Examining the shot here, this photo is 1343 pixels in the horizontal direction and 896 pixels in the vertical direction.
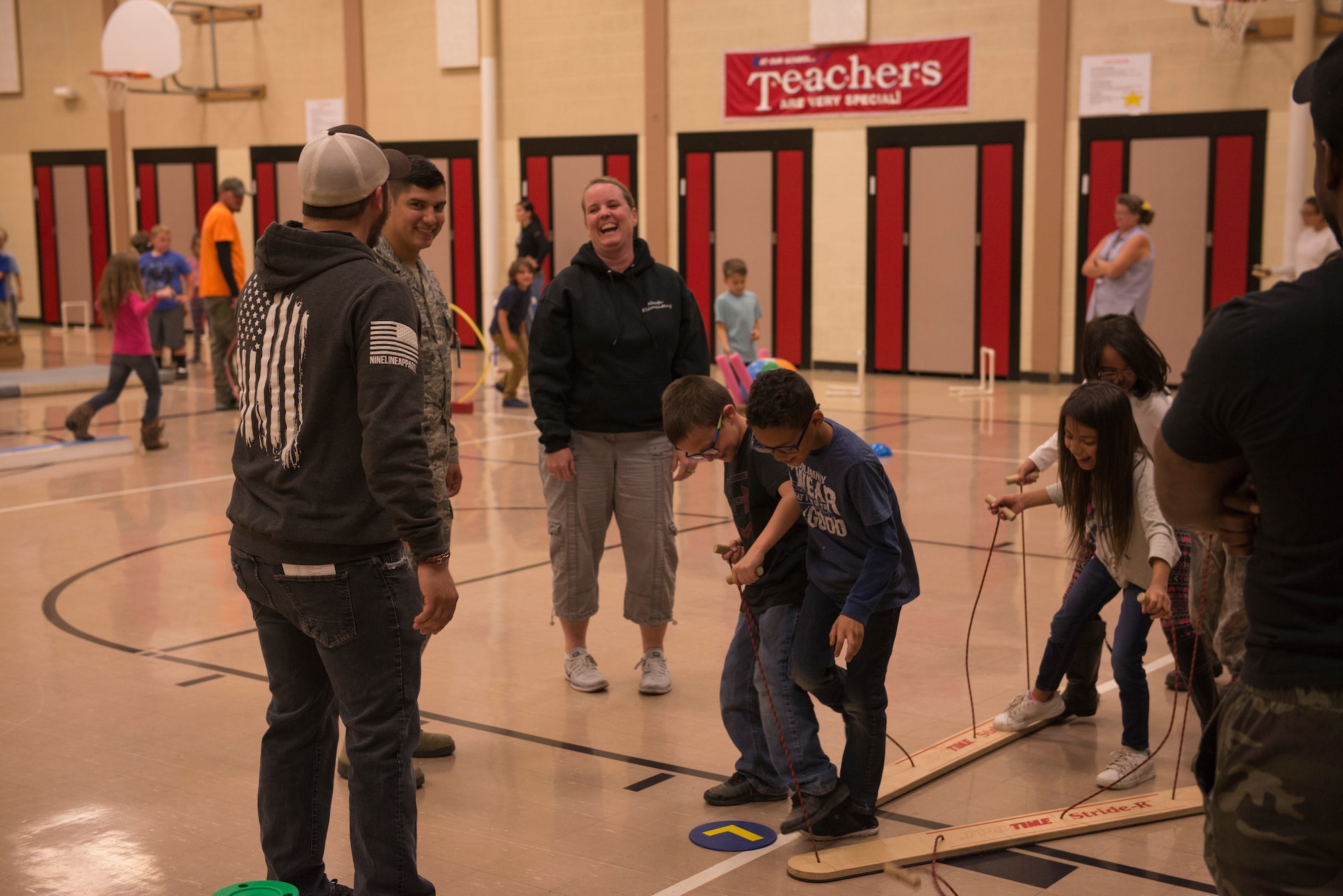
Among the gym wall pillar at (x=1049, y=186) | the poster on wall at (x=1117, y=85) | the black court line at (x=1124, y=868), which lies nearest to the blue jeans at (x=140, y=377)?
the black court line at (x=1124, y=868)

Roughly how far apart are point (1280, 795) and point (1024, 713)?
272 centimetres

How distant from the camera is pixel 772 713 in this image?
360cm

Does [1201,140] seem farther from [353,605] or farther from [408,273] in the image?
[353,605]

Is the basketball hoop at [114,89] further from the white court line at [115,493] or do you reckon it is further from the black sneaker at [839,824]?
the black sneaker at [839,824]

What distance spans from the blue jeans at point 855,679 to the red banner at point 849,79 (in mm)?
12454

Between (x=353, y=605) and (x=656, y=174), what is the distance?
1456cm

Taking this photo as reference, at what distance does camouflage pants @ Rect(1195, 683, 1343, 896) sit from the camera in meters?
1.63

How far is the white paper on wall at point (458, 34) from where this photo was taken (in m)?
17.7

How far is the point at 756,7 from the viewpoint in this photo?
15.9m

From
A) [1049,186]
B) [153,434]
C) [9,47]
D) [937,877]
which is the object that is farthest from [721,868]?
[9,47]

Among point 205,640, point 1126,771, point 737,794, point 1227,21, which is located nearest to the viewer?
point 737,794

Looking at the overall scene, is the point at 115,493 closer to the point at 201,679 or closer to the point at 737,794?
the point at 201,679

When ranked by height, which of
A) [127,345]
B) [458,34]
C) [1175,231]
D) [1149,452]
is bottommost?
[1149,452]

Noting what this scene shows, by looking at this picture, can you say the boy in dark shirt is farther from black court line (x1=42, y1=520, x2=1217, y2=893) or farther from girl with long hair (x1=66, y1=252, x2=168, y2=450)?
girl with long hair (x1=66, y1=252, x2=168, y2=450)
